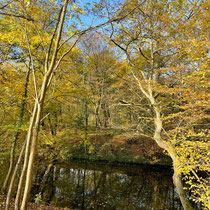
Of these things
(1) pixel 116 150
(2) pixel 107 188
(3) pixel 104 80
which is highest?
(3) pixel 104 80

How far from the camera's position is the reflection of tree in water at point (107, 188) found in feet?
24.2

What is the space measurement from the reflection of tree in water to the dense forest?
1.41 meters

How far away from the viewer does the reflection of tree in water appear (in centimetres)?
736

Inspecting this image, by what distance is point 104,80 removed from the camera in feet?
Result: 50.8

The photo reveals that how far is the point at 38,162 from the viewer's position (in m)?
13.0

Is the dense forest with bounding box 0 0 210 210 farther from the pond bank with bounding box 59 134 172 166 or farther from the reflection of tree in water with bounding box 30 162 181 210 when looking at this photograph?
the reflection of tree in water with bounding box 30 162 181 210

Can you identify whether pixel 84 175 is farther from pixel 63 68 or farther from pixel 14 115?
pixel 63 68

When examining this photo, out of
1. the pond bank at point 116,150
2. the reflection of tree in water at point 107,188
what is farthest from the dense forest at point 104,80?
the reflection of tree in water at point 107,188

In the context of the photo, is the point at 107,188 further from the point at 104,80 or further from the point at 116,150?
the point at 104,80

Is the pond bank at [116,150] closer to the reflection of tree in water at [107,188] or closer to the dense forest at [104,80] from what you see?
the dense forest at [104,80]

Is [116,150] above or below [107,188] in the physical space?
above

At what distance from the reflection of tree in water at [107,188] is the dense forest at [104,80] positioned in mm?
1413

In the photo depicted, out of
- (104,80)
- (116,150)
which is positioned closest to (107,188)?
(116,150)

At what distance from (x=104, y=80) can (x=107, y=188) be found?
398 inches
